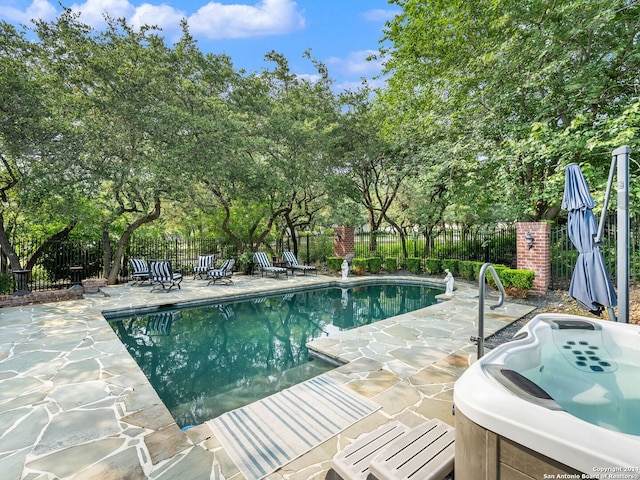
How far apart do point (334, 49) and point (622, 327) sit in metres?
13.3

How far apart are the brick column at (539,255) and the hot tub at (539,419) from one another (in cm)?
555

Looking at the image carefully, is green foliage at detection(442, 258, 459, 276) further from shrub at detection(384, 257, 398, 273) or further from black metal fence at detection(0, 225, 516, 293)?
shrub at detection(384, 257, 398, 273)

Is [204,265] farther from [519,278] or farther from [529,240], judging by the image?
[529,240]

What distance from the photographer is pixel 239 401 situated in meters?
3.67

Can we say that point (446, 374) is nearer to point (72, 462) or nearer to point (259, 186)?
point (72, 462)

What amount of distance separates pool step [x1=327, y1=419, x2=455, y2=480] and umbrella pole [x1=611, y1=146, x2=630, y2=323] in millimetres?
2828

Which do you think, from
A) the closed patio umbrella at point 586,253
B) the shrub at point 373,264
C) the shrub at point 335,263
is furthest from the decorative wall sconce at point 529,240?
the shrub at point 335,263

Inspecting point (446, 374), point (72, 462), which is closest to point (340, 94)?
point (446, 374)

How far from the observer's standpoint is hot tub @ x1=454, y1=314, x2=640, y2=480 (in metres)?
1.31

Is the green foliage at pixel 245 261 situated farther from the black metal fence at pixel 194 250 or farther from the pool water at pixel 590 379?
the pool water at pixel 590 379

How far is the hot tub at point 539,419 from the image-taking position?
4.29ft

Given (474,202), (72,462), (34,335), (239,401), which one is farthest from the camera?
(474,202)

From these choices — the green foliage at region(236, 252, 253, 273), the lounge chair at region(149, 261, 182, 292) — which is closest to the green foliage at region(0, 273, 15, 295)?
the lounge chair at region(149, 261, 182, 292)

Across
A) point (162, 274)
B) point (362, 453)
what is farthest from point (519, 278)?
point (162, 274)
